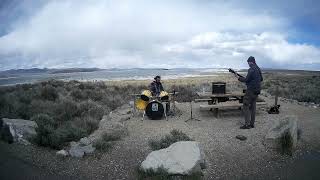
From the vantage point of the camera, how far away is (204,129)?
11.0 m

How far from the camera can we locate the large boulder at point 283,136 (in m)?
8.73

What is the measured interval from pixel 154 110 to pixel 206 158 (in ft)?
16.1

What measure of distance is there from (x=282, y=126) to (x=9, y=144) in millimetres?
7732

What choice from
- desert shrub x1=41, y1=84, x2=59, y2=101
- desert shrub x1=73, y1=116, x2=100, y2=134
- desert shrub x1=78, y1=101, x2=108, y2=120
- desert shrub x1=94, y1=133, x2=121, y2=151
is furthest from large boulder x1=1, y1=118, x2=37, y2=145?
desert shrub x1=41, y1=84, x2=59, y2=101

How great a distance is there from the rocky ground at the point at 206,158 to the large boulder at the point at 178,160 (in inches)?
12.5

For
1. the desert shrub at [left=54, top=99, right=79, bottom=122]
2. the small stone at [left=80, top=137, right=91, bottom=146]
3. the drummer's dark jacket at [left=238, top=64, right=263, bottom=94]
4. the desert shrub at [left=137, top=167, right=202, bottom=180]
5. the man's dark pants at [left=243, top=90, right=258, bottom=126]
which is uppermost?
the drummer's dark jacket at [left=238, top=64, right=263, bottom=94]

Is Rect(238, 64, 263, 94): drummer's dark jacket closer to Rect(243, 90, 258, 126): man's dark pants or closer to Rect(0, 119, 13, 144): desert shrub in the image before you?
Rect(243, 90, 258, 126): man's dark pants

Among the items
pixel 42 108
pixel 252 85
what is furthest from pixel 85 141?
pixel 42 108

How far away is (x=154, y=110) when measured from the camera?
1279 cm

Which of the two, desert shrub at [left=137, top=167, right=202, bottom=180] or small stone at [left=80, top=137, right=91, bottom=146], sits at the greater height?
small stone at [left=80, top=137, right=91, bottom=146]

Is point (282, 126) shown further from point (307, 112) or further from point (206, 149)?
point (307, 112)

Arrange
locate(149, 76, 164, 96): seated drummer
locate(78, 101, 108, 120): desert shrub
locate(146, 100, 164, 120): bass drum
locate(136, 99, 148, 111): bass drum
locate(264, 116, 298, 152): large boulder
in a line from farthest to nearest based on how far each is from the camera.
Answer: locate(78, 101, 108, 120): desert shrub → locate(149, 76, 164, 96): seated drummer → locate(136, 99, 148, 111): bass drum → locate(146, 100, 164, 120): bass drum → locate(264, 116, 298, 152): large boulder

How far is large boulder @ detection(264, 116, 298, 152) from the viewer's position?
8727 mm

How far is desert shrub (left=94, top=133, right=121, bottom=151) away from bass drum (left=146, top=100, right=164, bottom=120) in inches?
111
